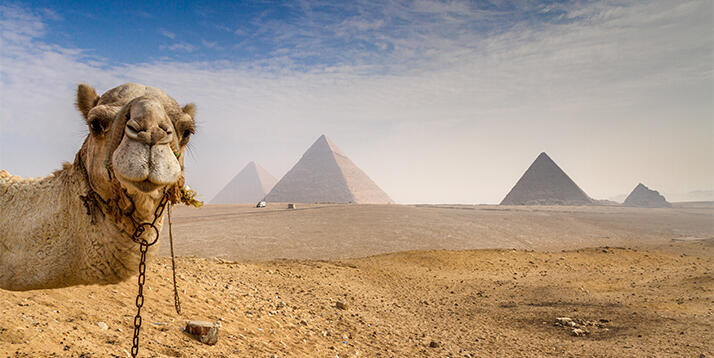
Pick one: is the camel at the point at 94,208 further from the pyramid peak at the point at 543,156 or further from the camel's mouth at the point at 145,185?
the pyramid peak at the point at 543,156

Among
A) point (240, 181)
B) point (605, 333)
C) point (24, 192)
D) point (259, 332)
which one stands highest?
point (240, 181)

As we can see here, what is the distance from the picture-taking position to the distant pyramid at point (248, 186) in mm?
175863

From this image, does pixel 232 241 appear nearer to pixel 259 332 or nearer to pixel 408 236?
pixel 408 236

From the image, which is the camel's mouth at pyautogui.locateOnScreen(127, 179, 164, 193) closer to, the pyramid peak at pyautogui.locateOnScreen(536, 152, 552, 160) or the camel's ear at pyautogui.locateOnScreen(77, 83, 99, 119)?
the camel's ear at pyautogui.locateOnScreen(77, 83, 99, 119)

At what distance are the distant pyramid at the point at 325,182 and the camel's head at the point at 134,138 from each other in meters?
107

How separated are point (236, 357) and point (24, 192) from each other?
2600mm

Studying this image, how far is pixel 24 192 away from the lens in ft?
10.8

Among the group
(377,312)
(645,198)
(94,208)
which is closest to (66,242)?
(94,208)

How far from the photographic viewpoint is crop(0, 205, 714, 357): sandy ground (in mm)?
4082

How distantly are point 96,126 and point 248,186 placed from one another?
188531mm

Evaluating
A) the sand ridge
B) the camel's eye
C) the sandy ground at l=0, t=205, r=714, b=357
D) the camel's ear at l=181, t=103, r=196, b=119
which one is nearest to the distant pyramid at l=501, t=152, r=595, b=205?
the sandy ground at l=0, t=205, r=714, b=357

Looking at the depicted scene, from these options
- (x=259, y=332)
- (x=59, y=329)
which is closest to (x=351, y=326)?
(x=259, y=332)

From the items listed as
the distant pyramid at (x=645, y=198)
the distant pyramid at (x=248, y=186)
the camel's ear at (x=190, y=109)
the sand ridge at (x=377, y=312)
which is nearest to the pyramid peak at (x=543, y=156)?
the distant pyramid at (x=645, y=198)

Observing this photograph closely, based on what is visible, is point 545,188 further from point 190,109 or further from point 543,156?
point 190,109
